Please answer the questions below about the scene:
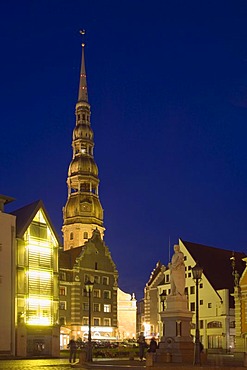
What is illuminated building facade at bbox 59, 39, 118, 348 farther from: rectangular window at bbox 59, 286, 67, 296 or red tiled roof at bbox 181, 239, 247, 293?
red tiled roof at bbox 181, 239, 247, 293

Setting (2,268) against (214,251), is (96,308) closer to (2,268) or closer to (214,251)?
(214,251)

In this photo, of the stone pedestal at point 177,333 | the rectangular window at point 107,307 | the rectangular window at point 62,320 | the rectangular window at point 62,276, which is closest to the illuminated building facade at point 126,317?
the rectangular window at point 107,307

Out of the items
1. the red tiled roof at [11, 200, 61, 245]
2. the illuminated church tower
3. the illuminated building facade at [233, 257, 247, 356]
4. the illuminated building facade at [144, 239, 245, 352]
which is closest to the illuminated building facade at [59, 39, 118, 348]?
the illuminated church tower

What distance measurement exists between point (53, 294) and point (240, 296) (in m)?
20.5

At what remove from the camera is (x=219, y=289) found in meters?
74.0

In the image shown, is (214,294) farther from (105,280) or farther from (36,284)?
(36,284)

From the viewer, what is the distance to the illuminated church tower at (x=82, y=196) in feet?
374

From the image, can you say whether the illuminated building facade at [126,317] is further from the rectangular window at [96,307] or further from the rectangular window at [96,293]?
the rectangular window at [96,293]

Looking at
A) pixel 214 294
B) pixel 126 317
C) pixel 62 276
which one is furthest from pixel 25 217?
pixel 126 317

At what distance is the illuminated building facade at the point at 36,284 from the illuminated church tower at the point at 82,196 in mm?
41928

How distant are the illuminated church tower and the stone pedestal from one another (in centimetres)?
7393

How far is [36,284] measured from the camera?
222ft

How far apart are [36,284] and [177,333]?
32888mm

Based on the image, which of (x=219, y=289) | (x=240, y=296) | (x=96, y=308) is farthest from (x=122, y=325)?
(x=240, y=296)
